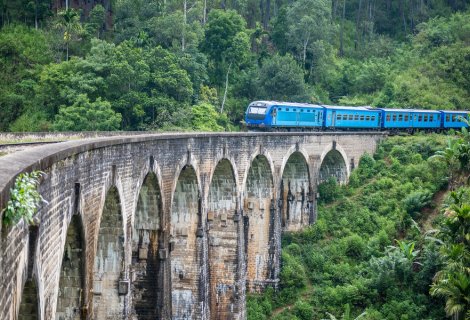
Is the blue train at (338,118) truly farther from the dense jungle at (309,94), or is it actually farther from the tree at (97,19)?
the tree at (97,19)

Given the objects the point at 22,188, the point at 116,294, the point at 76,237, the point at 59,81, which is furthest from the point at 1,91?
the point at 22,188

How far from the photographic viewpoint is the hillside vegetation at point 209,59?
43625mm

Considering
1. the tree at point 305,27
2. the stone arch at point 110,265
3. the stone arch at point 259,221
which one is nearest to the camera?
the stone arch at point 110,265

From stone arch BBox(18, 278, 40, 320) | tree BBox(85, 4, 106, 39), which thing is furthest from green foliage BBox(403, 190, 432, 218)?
stone arch BBox(18, 278, 40, 320)

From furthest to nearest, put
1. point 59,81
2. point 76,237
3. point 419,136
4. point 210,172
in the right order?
point 419,136 → point 59,81 → point 210,172 → point 76,237

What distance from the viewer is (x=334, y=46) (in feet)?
238

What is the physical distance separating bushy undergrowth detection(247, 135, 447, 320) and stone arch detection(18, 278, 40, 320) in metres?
21.5

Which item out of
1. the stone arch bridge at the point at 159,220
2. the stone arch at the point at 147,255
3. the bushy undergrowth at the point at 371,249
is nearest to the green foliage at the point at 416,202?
the bushy undergrowth at the point at 371,249

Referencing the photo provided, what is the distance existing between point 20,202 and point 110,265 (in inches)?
387

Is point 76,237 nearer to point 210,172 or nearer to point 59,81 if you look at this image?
point 210,172

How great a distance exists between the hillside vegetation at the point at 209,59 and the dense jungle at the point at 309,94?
0.12 metres

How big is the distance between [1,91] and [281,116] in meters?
16.2

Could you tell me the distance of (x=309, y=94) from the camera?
57.2 meters

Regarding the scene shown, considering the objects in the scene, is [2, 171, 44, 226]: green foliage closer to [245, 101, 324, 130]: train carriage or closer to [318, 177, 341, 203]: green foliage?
[245, 101, 324, 130]: train carriage
